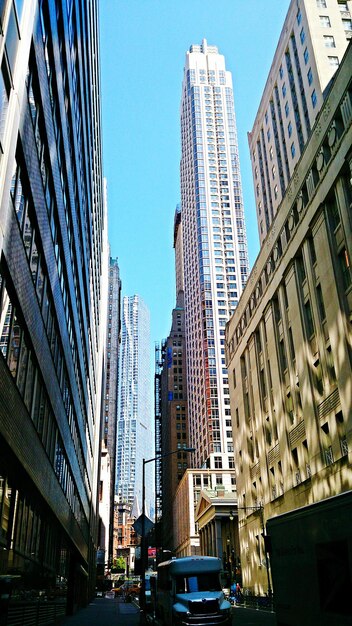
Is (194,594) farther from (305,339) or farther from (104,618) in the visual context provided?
(305,339)

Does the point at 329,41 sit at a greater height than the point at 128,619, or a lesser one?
greater

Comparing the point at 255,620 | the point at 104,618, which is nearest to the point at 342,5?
the point at 255,620

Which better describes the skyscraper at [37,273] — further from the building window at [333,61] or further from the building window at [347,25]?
the building window at [347,25]

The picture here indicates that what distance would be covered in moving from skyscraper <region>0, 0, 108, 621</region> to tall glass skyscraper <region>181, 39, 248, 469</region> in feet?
335

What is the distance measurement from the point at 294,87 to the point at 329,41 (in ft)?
20.7

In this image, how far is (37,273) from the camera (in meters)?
18.7

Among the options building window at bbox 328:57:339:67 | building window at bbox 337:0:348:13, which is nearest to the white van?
building window at bbox 328:57:339:67

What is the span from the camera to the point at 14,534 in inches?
655

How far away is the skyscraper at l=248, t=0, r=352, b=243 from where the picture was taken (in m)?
54.7

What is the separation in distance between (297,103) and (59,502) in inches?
1947

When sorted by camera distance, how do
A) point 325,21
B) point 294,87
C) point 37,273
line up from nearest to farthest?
1. point 37,273
2. point 325,21
3. point 294,87

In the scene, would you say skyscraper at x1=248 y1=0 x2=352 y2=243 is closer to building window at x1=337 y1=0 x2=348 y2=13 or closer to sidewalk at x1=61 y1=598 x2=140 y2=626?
building window at x1=337 y1=0 x2=348 y2=13

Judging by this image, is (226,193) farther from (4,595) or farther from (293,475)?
(4,595)

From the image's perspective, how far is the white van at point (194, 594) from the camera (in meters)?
19.4
